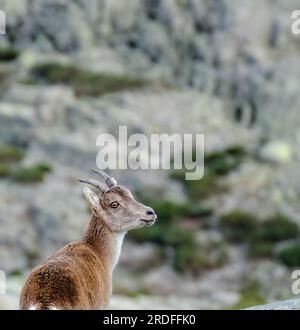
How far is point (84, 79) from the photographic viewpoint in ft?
211

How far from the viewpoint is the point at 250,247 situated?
2071 inches

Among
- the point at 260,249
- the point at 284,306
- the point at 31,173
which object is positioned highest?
the point at 31,173

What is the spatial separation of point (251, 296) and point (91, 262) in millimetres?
33816

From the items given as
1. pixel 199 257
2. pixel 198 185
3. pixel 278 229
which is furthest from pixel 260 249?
pixel 198 185

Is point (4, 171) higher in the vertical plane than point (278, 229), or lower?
higher

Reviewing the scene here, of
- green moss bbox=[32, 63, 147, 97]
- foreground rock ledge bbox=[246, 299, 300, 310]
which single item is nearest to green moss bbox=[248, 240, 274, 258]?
green moss bbox=[32, 63, 147, 97]

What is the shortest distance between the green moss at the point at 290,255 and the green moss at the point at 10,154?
14783mm

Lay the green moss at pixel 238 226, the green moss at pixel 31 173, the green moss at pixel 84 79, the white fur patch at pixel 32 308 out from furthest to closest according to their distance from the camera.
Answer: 1. the green moss at pixel 84 79
2. the green moss at pixel 31 173
3. the green moss at pixel 238 226
4. the white fur patch at pixel 32 308

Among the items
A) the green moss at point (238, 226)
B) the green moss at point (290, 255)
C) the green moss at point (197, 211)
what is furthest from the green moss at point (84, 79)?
the green moss at point (290, 255)

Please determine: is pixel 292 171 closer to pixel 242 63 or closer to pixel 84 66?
pixel 242 63

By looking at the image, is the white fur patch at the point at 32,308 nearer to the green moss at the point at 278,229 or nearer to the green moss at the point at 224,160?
the green moss at the point at 278,229

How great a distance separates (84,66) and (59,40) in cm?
244

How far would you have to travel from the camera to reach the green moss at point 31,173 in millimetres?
Answer: 53656

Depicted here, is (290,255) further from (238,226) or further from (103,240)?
(103,240)
